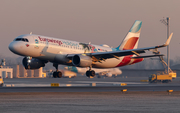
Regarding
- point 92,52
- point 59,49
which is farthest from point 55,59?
point 92,52

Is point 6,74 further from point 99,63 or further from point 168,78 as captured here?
point 99,63

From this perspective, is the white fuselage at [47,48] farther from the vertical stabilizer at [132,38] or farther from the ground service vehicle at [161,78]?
the ground service vehicle at [161,78]

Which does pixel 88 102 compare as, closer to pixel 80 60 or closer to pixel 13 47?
pixel 13 47

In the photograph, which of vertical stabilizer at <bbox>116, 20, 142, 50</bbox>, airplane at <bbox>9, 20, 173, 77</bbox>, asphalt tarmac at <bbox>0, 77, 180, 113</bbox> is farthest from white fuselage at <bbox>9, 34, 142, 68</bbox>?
vertical stabilizer at <bbox>116, 20, 142, 50</bbox>

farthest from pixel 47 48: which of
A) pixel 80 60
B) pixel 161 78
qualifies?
pixel 161 78

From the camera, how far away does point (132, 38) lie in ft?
200

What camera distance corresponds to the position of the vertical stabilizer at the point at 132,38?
196 ft

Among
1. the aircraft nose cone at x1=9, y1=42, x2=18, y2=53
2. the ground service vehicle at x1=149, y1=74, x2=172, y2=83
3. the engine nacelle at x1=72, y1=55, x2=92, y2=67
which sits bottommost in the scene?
the ground service vehicle at x1=149, y1=74, x2=172, y2=83

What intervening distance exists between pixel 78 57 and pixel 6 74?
99600mm

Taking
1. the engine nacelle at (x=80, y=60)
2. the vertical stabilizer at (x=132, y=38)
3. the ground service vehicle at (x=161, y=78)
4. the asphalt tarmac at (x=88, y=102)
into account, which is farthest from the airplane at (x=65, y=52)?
the ground service vehicle at (x=161, y=78)

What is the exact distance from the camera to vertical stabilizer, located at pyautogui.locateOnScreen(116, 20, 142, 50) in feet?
196

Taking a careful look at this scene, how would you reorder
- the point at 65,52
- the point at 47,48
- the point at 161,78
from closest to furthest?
1. the point at 47,48
2. the point at 65,52
3. the point at 161,78

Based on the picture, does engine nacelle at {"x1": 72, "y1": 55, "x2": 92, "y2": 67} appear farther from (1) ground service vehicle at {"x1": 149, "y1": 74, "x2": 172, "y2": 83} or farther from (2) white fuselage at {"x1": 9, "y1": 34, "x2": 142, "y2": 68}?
(1) ground service vehicle at {"x1": 149, "y1": 74, "x2": 172, "y2": 83}

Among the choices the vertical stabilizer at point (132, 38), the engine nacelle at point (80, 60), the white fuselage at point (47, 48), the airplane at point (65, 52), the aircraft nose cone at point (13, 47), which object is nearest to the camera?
the aircraft nose cone at point (13, 47)
